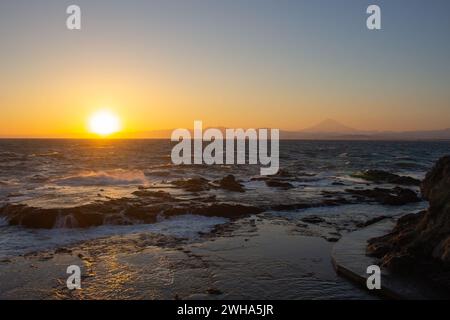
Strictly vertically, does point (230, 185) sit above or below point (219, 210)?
below

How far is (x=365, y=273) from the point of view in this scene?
1096 cm

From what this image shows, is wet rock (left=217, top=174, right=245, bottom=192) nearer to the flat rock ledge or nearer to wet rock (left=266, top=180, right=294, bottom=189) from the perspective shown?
wet rock (left=266, top=180, right=294, bottom=189)

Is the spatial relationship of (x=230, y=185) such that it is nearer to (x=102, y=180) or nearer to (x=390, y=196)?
(x=390, y=196)

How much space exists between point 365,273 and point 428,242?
2106 mm

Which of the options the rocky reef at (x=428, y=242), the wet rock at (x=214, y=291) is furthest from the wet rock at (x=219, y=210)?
the wet rock at (x=214, y=291)

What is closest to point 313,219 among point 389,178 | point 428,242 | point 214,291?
point 428,242

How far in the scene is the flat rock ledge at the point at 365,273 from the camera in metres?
9.62

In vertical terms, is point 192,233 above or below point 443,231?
below

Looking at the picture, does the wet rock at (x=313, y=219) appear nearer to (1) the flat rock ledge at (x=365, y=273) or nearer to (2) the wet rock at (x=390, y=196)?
(1) the flat rock ledge at (x=365, y=273)

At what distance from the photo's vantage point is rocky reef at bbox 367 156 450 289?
1071 centimetres

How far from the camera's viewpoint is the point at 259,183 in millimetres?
38594
